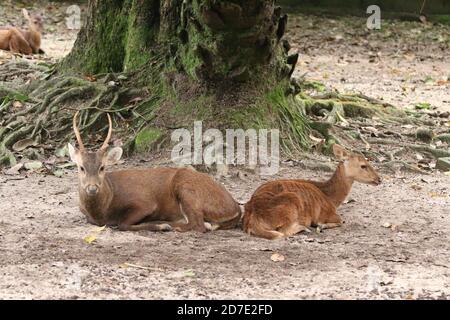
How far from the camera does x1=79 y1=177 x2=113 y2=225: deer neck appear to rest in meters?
7.18

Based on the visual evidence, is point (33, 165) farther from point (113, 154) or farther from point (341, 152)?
point (341, 152)

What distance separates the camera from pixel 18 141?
9.57 metres

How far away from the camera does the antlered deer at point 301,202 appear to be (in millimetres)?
7133

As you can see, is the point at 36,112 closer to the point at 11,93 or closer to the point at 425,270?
the point at 11,93

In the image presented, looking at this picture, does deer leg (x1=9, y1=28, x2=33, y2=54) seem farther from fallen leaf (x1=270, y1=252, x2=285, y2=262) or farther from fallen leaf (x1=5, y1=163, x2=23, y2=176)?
fallen leaf (x1=270, y1=252, x2=285, y2=262)

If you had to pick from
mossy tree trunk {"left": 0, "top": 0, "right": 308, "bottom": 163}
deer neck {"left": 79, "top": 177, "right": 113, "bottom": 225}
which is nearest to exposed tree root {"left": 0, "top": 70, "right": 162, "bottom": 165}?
mossy tree trunk {"left": 0, "top": 0, "right": 308, "bottom": 163}

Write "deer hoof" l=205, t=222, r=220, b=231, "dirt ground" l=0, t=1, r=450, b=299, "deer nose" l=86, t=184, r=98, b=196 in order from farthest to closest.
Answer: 1. "deer hoof" l=205, t=222, r=220, b=231
2. "deer nose" l=86, t=184, r=98, b=196
3. "dirt ground" l=0, t=1, r=450, b=299

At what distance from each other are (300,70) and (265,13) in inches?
233

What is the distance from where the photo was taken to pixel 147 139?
9.22 meters

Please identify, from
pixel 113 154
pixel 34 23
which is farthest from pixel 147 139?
pixel 34 23

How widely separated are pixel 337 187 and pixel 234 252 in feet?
4.98

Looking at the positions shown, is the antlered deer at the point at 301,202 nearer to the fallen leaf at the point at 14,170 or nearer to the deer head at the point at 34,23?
the fallen leaf at the point at 14,170

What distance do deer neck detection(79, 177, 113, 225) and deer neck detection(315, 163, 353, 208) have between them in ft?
5.51

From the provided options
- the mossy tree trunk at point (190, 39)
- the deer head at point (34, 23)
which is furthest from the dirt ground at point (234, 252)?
the deer head at point (34, 23)
